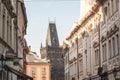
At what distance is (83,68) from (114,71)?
72.1 feet

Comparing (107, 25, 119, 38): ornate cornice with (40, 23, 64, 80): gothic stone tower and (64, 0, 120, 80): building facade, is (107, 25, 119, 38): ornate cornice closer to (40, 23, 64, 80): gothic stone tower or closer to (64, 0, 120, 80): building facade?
(64, 0, 120, 80): building facade

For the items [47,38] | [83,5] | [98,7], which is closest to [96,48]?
[98,7]

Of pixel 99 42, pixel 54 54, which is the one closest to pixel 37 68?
pixel 54 54

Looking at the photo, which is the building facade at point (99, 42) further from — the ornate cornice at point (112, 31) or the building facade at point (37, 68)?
the building facade at point (37, 68)

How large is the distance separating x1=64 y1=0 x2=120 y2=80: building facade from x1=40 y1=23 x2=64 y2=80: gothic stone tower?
353 ft

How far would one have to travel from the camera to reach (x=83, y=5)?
59656mm

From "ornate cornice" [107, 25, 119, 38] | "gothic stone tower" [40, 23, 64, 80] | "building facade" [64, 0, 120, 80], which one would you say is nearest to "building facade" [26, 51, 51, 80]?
"gothic stone tower" [40, 23, 64, 80]

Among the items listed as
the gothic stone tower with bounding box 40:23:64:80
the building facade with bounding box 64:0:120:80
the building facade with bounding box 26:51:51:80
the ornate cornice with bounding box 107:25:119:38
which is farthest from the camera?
the gothic stone tower with bounding box 40:23:64:80

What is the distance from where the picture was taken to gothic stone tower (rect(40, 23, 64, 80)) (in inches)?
6634

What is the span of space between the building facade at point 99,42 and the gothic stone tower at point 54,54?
108m

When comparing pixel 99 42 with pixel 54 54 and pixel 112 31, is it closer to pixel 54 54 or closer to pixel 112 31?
pixel 112 31

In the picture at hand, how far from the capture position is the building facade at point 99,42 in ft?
112

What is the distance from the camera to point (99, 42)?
4159 centimetres

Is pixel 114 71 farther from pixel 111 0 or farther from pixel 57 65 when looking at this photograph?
pixel 57 65
